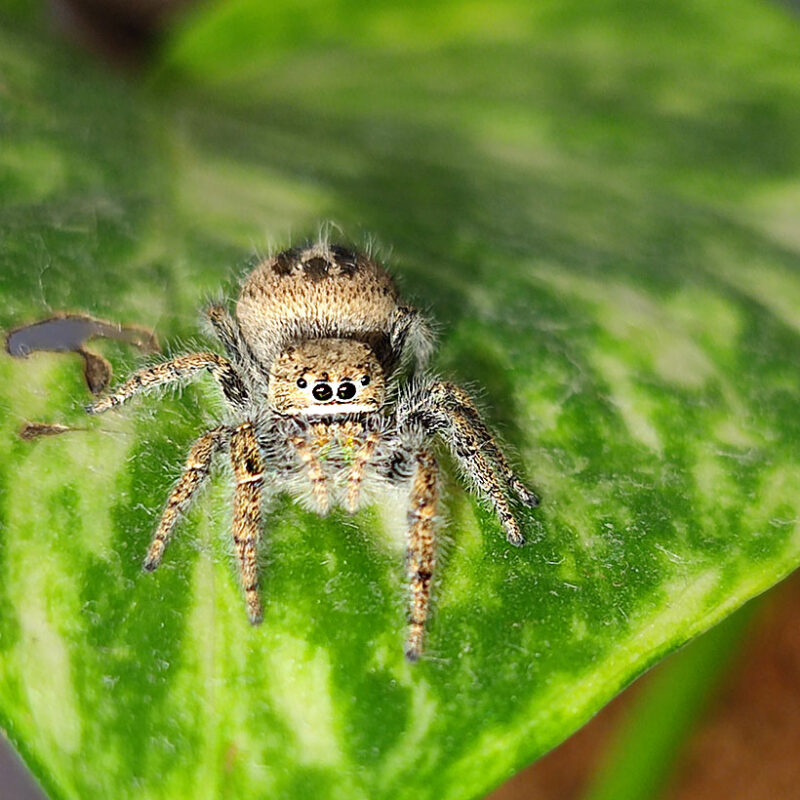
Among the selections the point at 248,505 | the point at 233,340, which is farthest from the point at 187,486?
the point at 233,340

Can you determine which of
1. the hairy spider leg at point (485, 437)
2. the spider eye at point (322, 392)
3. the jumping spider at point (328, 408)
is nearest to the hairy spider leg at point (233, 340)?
the jumping spider at point (328, 408)

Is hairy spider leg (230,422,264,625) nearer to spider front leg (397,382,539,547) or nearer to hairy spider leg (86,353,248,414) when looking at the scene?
hairy spider leg (86,353,248,414)

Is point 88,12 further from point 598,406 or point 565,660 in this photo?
point 565,660

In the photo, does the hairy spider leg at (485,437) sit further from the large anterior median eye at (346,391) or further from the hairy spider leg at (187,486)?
the hairy spider leg at (187,486)

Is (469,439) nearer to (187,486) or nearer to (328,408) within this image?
(328,408)

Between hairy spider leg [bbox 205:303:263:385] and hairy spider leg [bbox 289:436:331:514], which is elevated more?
hairy spider leg [bbox 205:303:263:385]

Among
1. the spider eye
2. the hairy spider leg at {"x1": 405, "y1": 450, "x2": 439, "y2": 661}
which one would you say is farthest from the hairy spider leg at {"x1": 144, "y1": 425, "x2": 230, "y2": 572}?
the hairy spider leg at {"x1": 405, "y1": 450, "x2": 439, "y2": 661}
